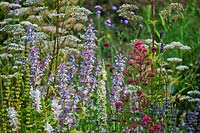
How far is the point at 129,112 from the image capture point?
4.79m

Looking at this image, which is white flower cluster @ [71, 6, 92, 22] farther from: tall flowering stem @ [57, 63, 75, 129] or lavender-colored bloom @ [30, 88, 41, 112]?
lavender-colored bloom @ [30, 88, 41, 112]

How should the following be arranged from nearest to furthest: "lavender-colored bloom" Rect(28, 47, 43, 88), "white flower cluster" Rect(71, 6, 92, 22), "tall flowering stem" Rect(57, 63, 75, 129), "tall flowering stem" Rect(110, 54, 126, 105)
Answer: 1. "tall flowering stem" Rect(57, 63, 75, 129)
2. "lavender-colored bloom" Rect(28, 47, 43, 88)
3. "tall flowering stem" Rect(110, 54, 126, 105)
4. "white flower cluster" Rect(71, 6, 92, 22)

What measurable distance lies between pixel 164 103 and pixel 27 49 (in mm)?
1205

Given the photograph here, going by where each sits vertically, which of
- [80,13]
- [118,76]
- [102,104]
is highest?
[80,13]

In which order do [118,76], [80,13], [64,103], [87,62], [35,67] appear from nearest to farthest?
[64,103] < [35,67] < [118,76] < [87,62] < [80,13]

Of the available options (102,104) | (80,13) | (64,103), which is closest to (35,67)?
(64,103)

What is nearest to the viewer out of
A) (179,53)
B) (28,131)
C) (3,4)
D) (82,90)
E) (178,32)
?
(28,131)

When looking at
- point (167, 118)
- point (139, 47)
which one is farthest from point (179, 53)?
point (139, 47)

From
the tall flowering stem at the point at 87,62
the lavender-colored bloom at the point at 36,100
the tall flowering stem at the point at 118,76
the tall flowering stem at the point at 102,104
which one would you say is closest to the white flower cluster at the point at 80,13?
the tall flowering stem at the point at 87,62

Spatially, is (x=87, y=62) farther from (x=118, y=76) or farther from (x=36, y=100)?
(x=36, y=100)

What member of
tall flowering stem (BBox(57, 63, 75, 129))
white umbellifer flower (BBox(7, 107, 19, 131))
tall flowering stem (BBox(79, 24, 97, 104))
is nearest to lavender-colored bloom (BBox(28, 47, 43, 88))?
tall flowering stem (BBox(57, 63, 75, 129))

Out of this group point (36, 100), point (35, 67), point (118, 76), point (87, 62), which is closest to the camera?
point (36, 100)

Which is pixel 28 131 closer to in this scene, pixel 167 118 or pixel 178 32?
pixel 167 118

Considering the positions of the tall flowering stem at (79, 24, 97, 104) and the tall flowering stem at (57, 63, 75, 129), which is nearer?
the tall flowering stem at (57, 63, 75, 129)
